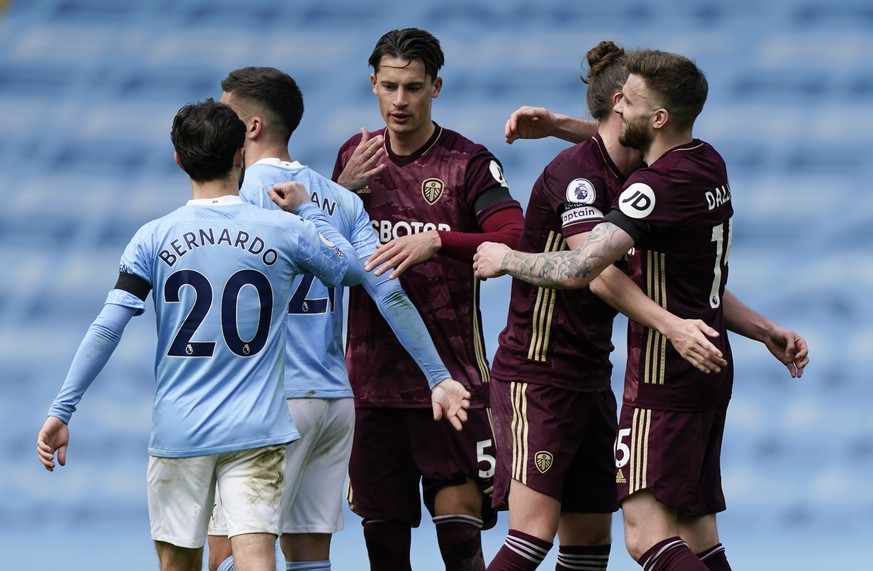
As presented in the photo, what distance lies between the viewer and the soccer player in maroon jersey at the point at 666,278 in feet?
15.0

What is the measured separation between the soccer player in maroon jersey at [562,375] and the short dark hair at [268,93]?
0.89 metres

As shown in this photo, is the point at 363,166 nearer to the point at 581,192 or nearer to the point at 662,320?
the point at 581,192

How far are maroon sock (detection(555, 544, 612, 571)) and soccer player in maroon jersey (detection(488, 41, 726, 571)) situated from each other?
0.01m

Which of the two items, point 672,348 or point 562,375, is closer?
point 672,348

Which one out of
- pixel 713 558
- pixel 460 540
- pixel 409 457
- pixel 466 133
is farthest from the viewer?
pixel 466 133

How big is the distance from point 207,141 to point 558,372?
4.45 feet

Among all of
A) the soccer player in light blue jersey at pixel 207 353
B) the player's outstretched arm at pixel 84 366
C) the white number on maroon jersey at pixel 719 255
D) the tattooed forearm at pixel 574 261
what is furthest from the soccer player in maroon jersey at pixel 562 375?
the player's outstretched arm at pixel 84 366

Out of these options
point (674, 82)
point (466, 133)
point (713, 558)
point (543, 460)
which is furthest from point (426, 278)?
point (466, 133)

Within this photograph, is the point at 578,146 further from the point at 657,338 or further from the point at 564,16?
the point at 564,16

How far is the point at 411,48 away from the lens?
5535 mm

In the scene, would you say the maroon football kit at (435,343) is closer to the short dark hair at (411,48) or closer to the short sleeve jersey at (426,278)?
the short sleeve jersey at (426,278)

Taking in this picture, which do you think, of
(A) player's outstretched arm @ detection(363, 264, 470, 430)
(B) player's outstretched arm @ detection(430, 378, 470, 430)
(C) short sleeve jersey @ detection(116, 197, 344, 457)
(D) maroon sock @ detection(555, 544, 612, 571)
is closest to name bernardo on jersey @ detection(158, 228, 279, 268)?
(C) short sleeve jersey @ detection(116, 197, 344, 457)

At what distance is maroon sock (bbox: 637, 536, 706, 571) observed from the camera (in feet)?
14.9

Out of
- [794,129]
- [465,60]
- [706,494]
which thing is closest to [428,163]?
[706,494]
